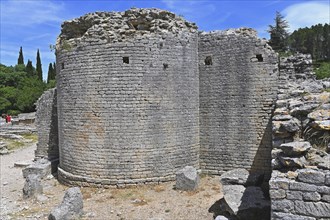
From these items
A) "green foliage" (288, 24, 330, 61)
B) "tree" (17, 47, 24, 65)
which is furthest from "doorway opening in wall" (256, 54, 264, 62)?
"tree" (17, 47, 24, 65)

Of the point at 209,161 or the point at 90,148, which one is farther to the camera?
the point at 209,161

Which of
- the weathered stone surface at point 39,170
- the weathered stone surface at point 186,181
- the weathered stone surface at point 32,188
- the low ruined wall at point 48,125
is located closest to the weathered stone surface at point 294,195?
the weathered stone surface at point 186,181

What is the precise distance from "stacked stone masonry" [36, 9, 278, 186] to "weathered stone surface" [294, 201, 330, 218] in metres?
6.58

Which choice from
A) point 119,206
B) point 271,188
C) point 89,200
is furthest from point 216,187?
point 271,188

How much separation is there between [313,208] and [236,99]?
7.13m

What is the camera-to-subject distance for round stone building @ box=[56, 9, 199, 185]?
11.1 meters

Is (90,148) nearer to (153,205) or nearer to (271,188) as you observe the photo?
(153,205)

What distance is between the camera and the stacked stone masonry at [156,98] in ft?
36.4

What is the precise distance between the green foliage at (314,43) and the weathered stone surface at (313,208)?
5637cm

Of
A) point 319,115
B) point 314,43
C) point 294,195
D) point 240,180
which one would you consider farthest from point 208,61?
point 314,43

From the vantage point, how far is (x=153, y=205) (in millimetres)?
9500

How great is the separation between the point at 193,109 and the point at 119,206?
15.1ft

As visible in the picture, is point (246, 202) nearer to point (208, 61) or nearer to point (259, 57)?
point (259, 57)

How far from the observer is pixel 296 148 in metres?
5.68
